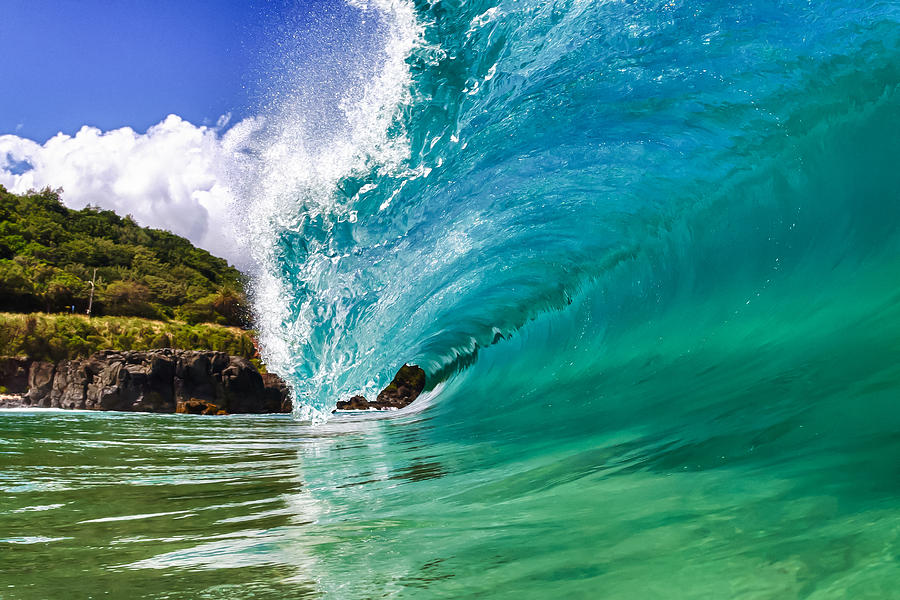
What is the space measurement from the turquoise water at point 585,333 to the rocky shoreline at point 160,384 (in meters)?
25.5

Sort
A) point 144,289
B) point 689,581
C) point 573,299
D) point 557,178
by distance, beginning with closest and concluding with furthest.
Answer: point 689,581 < point 557,178 < point 573,299 < point 144,289

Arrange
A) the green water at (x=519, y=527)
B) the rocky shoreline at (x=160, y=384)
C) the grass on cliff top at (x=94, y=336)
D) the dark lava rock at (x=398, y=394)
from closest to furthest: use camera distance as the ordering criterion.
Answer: the green water at (x=519, y=527) → the dark lava rock at (x=398, y=394) → the rocky shoreline at (x=160, y=384) → the grass on cliff top at (x=94, y=336)

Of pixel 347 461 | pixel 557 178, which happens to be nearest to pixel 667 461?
pixel 347 461

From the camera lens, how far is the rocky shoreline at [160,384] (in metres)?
30.8

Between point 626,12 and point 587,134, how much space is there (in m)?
1.37

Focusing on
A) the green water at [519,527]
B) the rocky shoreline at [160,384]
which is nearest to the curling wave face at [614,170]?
Answer: the green water at [519,527]

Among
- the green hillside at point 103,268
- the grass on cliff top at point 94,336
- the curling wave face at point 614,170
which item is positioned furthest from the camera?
the green hillside at point 103,268

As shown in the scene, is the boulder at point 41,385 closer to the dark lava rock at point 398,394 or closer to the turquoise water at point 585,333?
the dark lava rock at point 398,394

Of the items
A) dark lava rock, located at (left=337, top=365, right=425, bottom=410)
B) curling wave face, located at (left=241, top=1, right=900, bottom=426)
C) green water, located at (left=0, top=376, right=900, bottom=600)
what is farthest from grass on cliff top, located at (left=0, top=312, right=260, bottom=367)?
green water, located at (left=0, top=376, right=900, bottom=600)

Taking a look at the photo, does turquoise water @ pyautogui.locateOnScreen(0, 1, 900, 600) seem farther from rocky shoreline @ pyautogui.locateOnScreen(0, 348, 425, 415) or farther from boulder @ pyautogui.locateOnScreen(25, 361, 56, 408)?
boulder @ pyautogui.locateOnScreen(25, 361, 56, 408)

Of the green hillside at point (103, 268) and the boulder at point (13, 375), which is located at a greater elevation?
the green hillside at point (103, 268)

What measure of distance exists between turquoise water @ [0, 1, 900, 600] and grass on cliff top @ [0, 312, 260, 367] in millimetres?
43615

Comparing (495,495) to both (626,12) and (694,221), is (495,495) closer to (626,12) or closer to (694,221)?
(626,12)

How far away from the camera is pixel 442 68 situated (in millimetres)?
4664
